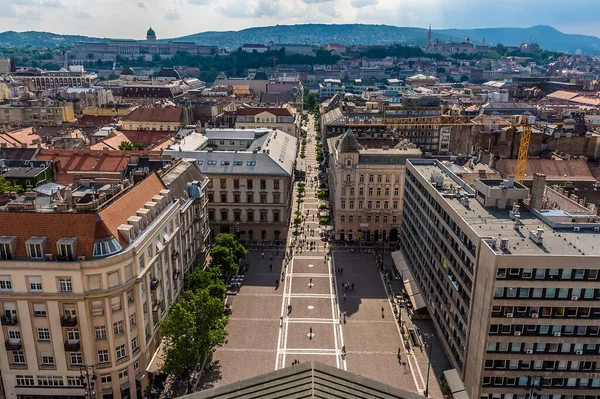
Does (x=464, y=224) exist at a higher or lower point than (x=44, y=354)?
higher

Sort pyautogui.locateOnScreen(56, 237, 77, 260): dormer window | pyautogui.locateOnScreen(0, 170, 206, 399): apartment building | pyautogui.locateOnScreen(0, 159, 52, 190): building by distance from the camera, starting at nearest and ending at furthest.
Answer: pyautogui.locateOnScreen(56, 237, 77, 260): dormer window, pyautogui.locateOnScreen(0, 170, 206, 399): apartment building, pyautogui.locateOnScreen(0, 159, 52, 190): building

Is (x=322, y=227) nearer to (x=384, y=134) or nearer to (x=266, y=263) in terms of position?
(x=266, y=263)

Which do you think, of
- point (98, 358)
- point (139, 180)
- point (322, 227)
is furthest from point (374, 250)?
point (98, 358)

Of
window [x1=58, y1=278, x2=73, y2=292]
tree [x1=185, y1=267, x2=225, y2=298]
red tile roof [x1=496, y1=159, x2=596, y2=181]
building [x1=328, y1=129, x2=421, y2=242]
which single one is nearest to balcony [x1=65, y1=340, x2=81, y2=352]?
window [x1=58, y1=278, x2=73, y2=292]

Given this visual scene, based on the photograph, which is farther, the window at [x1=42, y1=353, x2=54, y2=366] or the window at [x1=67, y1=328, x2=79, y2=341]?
the window at [x1=42, y1=353, x2=54, y2=366]

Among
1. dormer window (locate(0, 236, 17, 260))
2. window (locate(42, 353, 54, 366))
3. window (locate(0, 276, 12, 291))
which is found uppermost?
dormer window (locate(0, 236, 17, 260))

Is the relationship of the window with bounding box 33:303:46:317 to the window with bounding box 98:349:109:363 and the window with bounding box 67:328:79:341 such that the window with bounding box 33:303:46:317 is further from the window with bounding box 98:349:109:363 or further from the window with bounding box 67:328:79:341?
the window with bounding box 98:349:109:363
